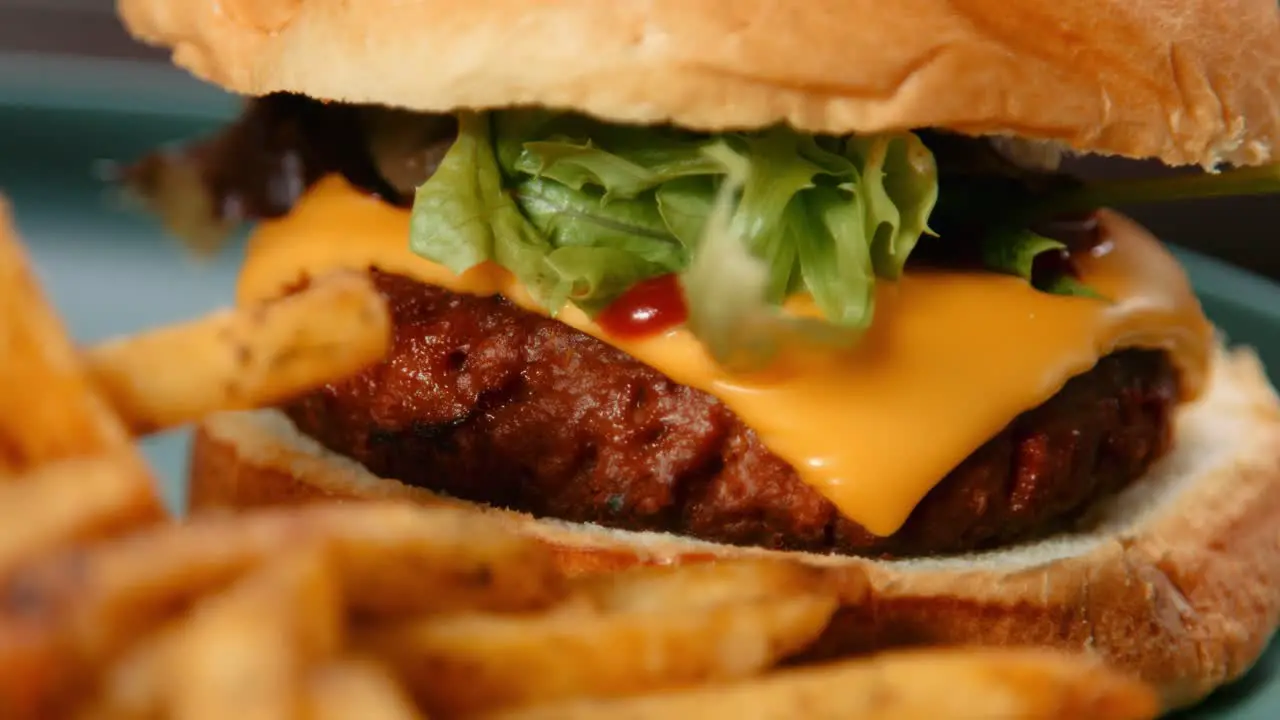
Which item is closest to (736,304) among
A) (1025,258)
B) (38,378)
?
(1025,258)

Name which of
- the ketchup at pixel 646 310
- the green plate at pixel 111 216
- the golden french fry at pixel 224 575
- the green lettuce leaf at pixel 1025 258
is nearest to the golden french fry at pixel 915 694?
the golden french fry at pixel 224 575

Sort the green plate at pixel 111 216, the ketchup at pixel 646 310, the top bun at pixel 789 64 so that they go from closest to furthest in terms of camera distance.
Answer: the top bun at pixel 789 64 < the ketchup at pixel 646 310 < the green plate at pixel 111 216

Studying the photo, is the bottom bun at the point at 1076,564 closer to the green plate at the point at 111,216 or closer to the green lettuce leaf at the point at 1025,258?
the green lettuce leaf at the point at 1025,258

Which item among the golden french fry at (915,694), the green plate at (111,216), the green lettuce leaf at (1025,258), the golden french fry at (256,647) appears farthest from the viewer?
the green plate at (111,216)

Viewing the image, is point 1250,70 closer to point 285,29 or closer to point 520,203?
point 520,203

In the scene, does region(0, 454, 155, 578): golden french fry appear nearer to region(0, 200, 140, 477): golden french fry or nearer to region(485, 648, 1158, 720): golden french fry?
region(0, 200, 140, 477): golden french fry

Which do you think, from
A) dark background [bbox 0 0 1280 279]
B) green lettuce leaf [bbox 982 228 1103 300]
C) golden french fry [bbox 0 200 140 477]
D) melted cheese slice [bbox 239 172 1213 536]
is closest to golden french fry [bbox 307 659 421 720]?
golden french fry [bbox 0 200 140 477]

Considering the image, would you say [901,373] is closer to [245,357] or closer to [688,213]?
[688,213]
